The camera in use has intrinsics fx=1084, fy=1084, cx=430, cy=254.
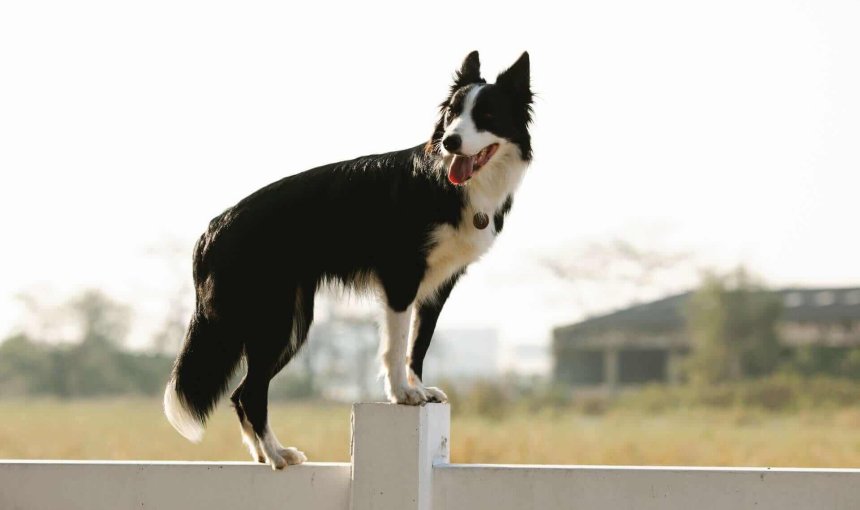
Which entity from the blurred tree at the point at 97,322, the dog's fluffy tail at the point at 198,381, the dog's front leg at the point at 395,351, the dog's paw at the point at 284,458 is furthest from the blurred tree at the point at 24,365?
the dog's front leg at the point at 395,351

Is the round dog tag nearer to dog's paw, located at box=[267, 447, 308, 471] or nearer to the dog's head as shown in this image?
the dog's head

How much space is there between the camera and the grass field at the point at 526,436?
53.1 feet

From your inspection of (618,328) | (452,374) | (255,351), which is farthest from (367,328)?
(255,351)

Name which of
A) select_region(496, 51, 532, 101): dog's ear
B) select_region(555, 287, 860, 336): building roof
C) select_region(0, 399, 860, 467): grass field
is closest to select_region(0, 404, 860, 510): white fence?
select_region(496, 51, 532, 101): dog's ear

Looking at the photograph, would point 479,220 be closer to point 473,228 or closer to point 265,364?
point 473,228

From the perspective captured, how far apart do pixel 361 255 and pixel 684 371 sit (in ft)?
74.9

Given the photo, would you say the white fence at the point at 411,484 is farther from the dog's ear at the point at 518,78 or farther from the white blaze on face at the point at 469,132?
the dog's ear at the point at 518,78

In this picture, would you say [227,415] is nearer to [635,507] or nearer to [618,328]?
[618,328]

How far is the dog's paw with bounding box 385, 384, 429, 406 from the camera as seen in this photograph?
3979 millimetres

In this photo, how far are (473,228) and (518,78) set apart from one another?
640 millimetres

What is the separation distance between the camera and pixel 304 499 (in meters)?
3.98

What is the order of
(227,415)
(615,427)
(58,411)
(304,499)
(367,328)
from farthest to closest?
1. (367,328)
2. (58,411)
3. (615,427)
4. (227,415)
5. (304,499)

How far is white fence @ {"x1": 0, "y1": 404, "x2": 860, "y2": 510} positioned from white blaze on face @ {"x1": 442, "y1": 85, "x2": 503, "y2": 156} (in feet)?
3.18

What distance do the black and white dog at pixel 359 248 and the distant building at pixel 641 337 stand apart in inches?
901
